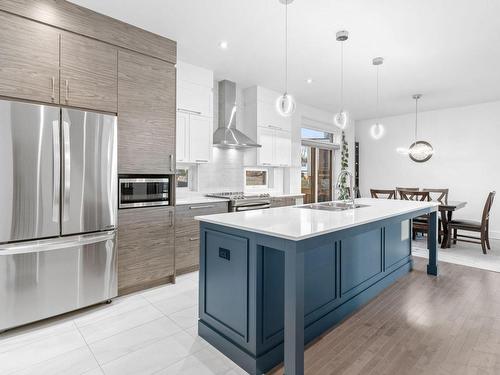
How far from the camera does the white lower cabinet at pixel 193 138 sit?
377 centimetres

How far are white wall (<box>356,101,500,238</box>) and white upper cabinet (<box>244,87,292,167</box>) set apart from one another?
350 centimetres

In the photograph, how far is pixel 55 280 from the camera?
2385mm

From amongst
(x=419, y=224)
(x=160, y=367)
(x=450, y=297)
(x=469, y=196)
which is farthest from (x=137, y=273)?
(x=469, y=196)

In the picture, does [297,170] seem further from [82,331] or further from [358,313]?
[82,331]

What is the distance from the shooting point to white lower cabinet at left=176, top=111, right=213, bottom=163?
12.4 feet

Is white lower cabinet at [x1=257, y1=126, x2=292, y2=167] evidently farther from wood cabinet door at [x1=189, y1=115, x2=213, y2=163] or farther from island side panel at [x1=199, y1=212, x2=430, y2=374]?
island side panel at [x1=199, y1=212, x2=430, y2=374]

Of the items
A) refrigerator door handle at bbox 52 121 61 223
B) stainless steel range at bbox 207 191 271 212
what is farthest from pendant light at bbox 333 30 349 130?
refrigerator door handle at bbox 52 121 61 223

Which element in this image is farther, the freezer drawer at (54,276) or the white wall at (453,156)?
the white wall at (453,156)

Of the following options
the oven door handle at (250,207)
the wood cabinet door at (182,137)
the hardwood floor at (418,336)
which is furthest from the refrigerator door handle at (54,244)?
the hardwood floor at (418,336)

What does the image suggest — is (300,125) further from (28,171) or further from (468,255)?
(28,171)

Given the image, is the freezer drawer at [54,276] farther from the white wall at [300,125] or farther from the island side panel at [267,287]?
the white wall at [300,125]

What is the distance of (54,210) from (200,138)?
2056mm

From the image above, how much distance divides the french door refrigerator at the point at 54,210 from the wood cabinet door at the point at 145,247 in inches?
5.4

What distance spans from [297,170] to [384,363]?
4275mm
